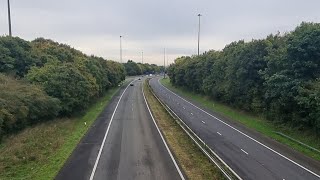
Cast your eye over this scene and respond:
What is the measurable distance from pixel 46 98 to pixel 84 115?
39.7 feet

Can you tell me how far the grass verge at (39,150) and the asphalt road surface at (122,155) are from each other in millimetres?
779

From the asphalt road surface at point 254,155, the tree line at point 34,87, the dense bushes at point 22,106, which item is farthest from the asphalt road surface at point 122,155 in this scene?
the tree line at point 34,87

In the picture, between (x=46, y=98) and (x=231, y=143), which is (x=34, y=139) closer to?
(x=46, y=98)

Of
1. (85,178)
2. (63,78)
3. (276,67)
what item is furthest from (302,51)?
(63,78)

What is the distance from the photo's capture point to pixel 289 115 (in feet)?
120

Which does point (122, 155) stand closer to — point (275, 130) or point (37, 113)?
point (37, 113)

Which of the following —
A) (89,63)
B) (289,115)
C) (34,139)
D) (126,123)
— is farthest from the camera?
(89,63)

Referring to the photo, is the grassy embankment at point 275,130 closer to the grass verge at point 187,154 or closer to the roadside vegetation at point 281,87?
the roadside vegetation at point 281,87

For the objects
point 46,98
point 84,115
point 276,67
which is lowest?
point 84,115

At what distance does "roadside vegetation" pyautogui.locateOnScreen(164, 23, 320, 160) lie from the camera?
32344mm

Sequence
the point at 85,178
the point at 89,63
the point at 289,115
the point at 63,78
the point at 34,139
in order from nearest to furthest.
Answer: the point at 85,178, the point at 34,139, the point at 289,115, the point at 63,78, the point at 89,63

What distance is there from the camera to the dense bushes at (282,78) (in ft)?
109

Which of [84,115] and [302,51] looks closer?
[302,51]

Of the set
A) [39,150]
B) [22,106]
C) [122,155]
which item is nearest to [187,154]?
[122,155]
